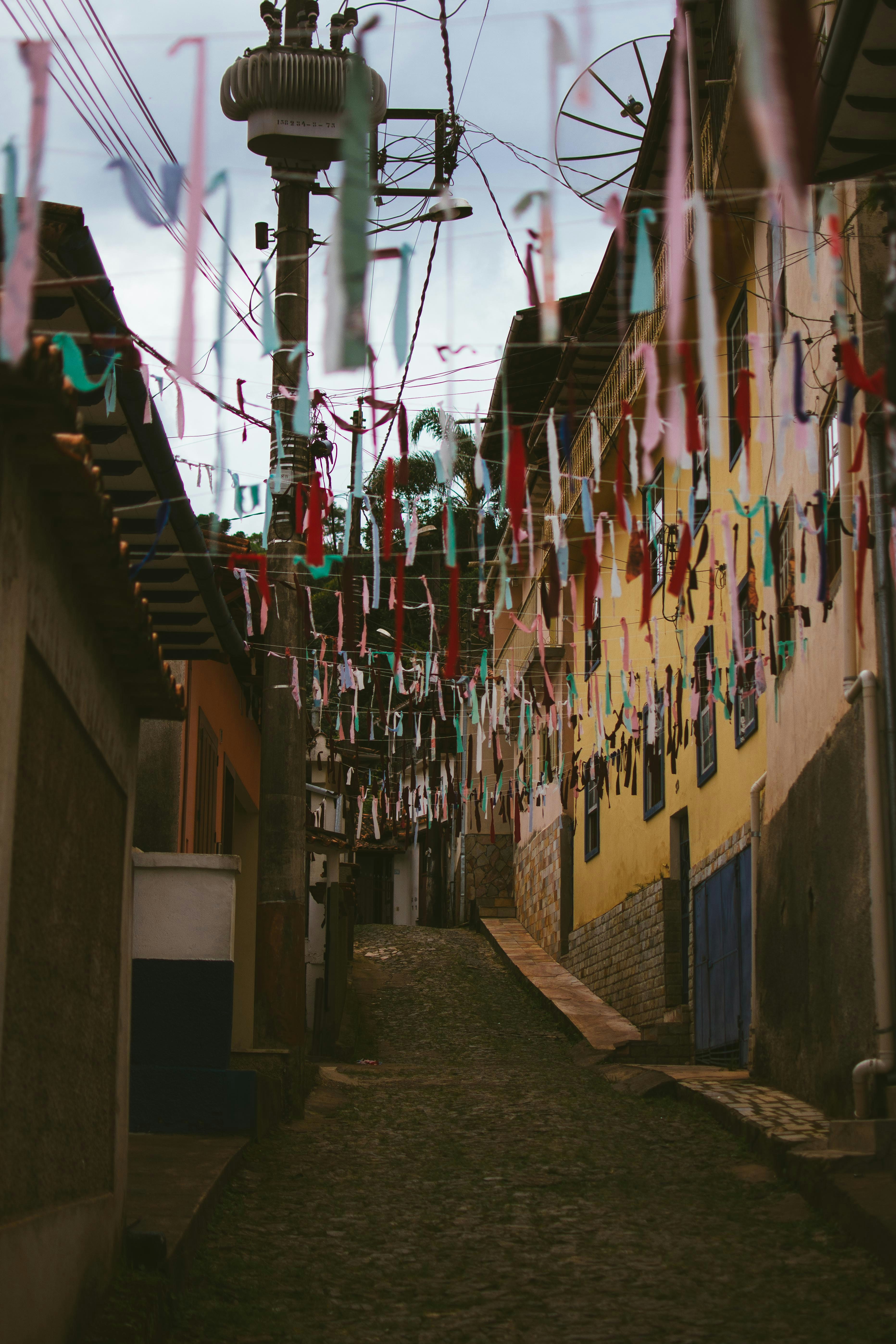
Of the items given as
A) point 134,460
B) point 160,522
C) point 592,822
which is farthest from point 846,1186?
point 592,822

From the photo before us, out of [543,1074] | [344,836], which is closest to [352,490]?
[543,1074]

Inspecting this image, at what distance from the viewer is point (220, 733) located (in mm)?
13219

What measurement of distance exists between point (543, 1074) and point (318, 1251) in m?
7.22

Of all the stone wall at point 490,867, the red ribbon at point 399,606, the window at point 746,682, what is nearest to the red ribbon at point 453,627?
the red ribbon at point 399,606

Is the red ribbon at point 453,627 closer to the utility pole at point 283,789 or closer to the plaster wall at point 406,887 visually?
the utility pole at point 283,789

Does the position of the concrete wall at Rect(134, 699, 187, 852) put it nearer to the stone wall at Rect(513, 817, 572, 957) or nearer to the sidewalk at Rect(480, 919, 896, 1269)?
the sidewalk at Rect(480, 919, 896, 1269)

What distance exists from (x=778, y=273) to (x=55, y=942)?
8.35 m

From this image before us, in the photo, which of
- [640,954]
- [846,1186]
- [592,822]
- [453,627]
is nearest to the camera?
[846,1186]

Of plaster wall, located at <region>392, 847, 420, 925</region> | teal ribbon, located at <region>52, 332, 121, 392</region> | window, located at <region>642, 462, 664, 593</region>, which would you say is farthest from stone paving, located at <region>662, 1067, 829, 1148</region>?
plaster wall, located at <region>392, 847, 420, 925</region>

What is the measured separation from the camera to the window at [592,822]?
2061 centimetres

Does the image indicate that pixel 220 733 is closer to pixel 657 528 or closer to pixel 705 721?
pixel 705 721

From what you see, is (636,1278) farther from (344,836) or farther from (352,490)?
(344,836)

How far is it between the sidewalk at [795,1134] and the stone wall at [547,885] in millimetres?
5992

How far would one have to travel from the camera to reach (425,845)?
1630 inches
